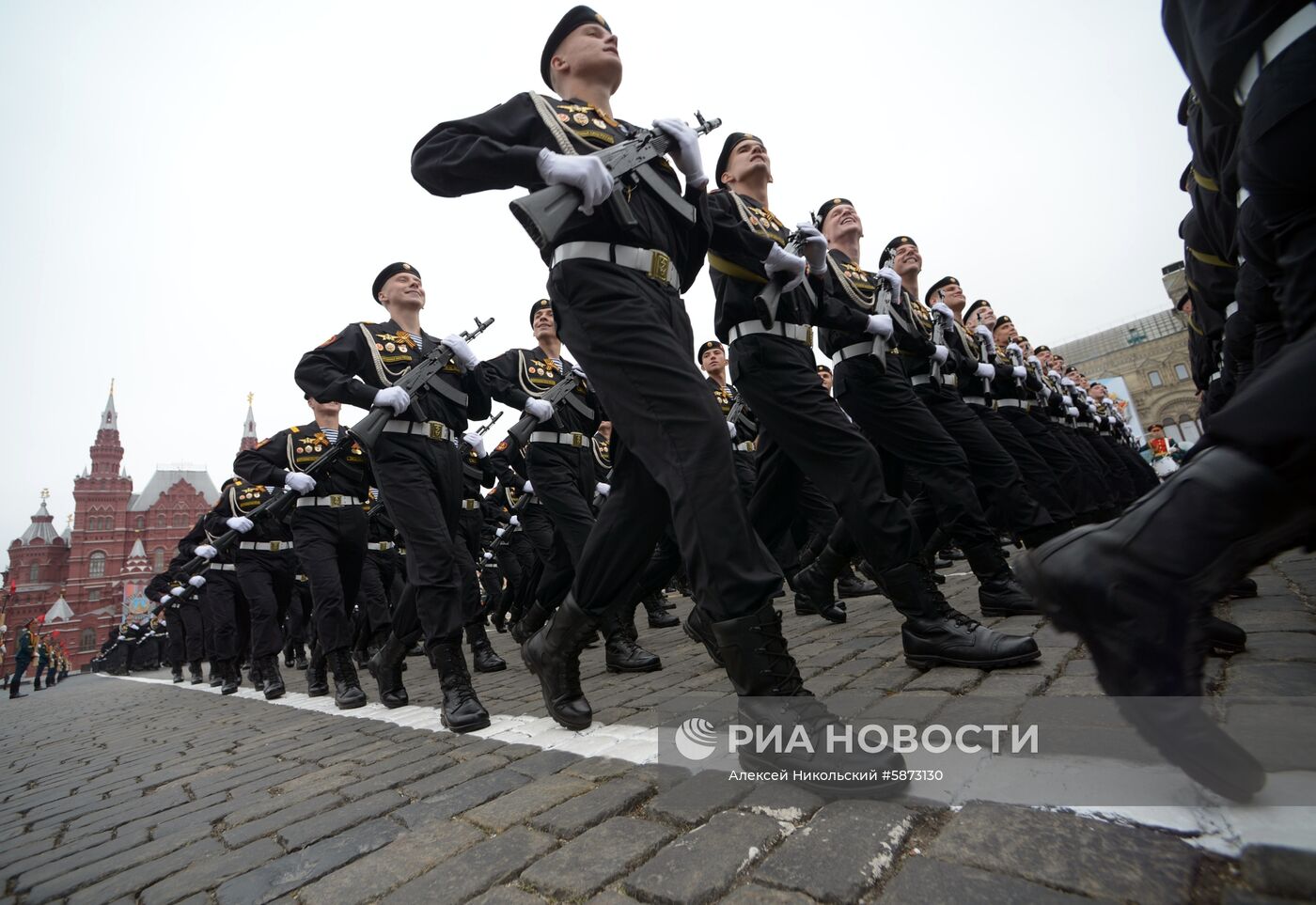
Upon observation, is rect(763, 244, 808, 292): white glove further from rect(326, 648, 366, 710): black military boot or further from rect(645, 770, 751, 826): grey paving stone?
rect(326, 648, 366, 710): black military boot

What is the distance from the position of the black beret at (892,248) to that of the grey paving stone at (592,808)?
4.63 m

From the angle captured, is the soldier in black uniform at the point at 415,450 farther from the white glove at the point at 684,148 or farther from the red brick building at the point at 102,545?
the red brick building at the point at 102,545

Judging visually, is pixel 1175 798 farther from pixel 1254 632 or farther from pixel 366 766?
pixel 366 766

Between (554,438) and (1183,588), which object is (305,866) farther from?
(554,438)

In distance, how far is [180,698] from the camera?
29.7 ft

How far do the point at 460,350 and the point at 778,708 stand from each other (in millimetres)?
3613

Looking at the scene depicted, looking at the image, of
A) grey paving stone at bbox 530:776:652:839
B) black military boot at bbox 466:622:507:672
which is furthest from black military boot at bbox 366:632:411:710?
grey paving stone at bbox 530:776:652:839

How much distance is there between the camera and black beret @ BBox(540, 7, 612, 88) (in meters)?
2.77

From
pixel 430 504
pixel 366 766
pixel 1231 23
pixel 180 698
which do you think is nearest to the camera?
pixel 1231 23

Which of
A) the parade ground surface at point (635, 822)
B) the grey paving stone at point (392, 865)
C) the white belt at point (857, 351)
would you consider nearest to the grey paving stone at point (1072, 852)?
the parade ground surface at point (635, 822)

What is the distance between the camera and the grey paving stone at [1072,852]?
1001 millimetres

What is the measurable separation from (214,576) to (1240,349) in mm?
11403

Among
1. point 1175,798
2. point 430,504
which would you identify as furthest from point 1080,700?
point 430,504

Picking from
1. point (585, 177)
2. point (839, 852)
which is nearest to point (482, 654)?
point (585, 177)
